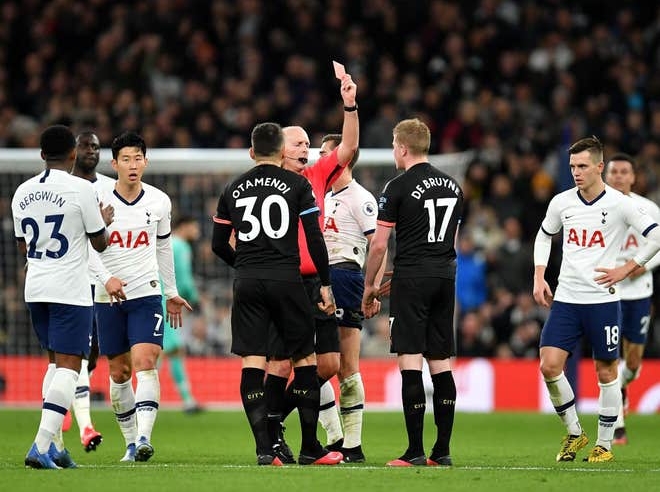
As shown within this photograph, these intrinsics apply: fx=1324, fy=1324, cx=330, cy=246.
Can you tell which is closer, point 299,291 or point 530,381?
point 299,291

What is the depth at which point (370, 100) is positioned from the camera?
71.6 feet

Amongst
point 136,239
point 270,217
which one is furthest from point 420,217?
point 136,239

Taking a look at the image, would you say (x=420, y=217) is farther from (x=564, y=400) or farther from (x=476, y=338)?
(x=476, y=338)

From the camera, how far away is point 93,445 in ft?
37.4

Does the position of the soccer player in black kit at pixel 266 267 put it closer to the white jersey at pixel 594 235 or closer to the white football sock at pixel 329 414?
the white football sock at pixel 329 414

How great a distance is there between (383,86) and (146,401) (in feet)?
40.3

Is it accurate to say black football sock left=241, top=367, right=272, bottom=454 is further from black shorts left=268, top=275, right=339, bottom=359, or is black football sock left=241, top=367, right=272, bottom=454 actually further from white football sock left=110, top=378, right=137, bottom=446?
white football sock left=110, top=378, right=137, bottom=446

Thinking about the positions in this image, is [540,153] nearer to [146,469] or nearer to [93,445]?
[93,445]

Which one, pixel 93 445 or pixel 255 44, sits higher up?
pixel 255 44

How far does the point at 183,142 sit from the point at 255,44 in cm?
295

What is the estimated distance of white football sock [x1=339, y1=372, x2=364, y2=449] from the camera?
35.0 ft

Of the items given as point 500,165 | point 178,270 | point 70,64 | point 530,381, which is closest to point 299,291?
point 178,270

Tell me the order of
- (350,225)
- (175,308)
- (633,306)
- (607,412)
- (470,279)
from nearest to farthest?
(607,412) → (175,308) → (350,225) → (633,306) → (470,279)

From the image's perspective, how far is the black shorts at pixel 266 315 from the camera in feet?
31.7
